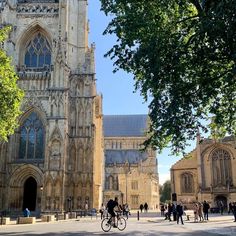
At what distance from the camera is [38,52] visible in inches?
1729

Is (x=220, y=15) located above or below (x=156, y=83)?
above

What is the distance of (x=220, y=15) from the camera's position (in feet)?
41.4

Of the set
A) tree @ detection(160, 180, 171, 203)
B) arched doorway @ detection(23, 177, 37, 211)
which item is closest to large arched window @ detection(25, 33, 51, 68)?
arched doorway @ detection(23, 177, 37, 211)

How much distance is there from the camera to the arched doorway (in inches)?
1547

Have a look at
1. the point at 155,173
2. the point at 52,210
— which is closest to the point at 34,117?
the point at 52,210

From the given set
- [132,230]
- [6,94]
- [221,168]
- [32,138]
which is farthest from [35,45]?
[132,230]

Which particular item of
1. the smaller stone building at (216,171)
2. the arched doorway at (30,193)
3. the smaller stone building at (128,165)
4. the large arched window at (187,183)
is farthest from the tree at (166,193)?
the arched doorway at (30,193)

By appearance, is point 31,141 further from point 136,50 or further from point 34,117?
point 136,50

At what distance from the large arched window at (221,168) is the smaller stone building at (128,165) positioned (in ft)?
79.2

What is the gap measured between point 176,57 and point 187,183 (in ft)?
135

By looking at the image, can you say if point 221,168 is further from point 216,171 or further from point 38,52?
point 38,52

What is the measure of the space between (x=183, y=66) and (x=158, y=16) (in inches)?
118

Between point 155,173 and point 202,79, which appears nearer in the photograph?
point 202,79

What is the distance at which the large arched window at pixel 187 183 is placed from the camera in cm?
5300
